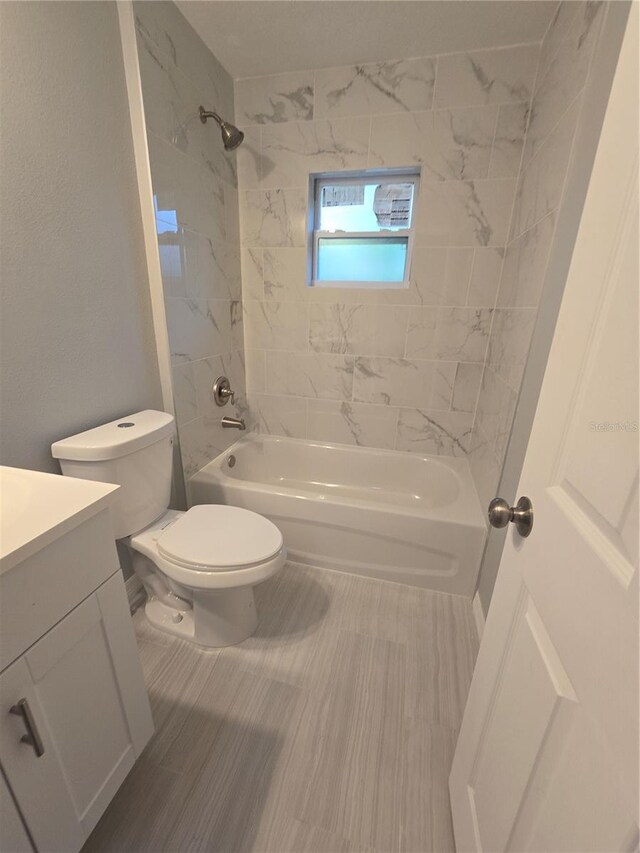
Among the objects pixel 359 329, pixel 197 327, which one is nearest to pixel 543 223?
pixel 359 329

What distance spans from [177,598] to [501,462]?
1.43m

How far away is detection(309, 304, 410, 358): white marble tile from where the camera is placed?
→ 2010 millimetres

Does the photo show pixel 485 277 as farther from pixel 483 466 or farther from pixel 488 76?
pixel 483 466

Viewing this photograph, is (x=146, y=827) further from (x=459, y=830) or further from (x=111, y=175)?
(x=111, y=175)

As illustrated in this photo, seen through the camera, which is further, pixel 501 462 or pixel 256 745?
pixel 501 462

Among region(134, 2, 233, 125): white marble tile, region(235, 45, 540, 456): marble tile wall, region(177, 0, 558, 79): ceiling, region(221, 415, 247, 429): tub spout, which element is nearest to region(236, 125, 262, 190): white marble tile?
region(235, 45, 540, 456): marble tile wall

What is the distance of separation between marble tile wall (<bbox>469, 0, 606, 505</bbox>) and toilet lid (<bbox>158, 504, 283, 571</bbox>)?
3.20ft

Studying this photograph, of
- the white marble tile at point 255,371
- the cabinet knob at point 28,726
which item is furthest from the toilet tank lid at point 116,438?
the white marble tile at point 255,371

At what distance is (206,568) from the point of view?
1.18 meters

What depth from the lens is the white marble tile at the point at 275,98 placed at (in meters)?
1.76

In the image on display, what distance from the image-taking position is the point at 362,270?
208 centimetres

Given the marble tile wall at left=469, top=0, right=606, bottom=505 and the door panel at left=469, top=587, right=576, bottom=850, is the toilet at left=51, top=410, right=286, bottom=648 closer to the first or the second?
the door panel at left=469, top=587, right=576, bottom=850

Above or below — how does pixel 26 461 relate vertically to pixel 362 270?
below

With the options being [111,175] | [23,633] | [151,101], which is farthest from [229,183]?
[23,633]
